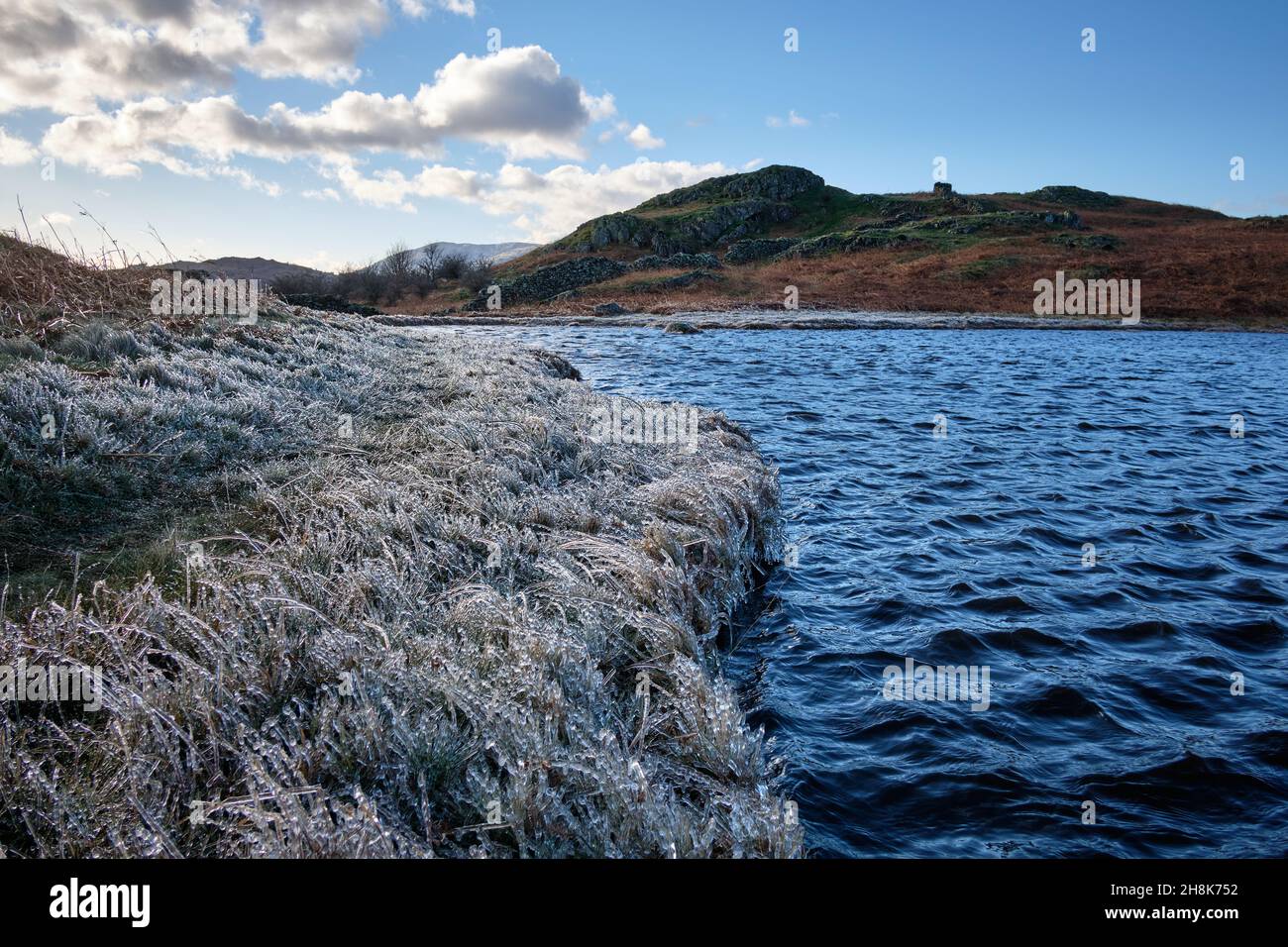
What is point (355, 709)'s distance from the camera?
358 cm

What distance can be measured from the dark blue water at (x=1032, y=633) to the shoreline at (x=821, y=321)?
24.8 m

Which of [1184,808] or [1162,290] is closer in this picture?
[1184,808]

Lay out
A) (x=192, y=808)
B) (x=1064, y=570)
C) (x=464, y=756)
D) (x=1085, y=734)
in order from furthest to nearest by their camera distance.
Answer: (x=1064, y=570), (x=1085, y=734), (x=464, y=756), (x=192, y=808)

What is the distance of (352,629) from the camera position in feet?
14.1

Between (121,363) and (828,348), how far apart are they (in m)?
27.2

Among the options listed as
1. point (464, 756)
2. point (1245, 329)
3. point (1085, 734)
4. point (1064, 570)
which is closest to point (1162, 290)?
point (1245, 329)

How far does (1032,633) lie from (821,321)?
123ft

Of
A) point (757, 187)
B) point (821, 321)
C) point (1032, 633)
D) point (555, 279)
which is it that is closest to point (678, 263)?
point (555, 279)

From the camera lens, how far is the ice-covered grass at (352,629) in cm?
310

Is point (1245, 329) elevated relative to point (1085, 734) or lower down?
elevated

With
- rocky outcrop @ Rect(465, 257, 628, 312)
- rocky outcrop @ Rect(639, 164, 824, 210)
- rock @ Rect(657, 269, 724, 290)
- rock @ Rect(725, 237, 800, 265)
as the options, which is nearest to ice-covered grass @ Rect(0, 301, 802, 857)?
rocky outcrop @ Rect(465, 257, 628, 312)

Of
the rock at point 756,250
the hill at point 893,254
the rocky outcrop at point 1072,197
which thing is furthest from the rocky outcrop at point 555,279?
the rocky outcrop at point 1072,197

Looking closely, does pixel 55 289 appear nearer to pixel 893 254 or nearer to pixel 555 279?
pixel 555 279
